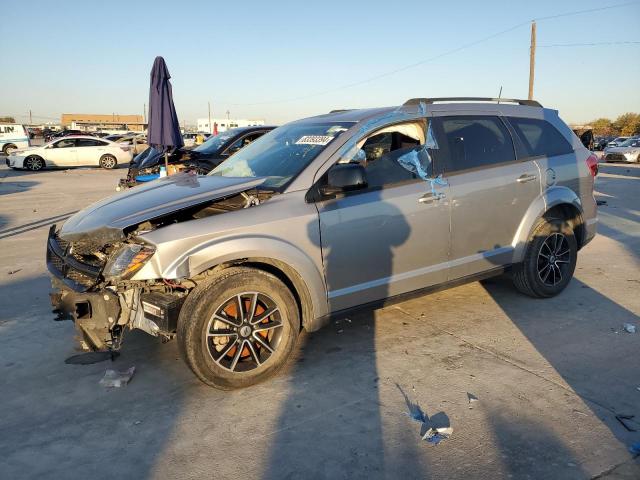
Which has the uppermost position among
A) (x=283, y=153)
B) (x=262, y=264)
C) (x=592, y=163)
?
(x=283, y=153)

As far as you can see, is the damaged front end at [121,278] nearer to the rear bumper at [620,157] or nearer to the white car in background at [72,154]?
the white car in background at [72,154]

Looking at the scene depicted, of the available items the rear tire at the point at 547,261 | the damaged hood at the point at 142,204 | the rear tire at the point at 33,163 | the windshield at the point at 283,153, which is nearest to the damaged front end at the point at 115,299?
the damaged hood at the point at 142,204

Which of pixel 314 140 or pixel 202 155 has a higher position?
pixel 314 140

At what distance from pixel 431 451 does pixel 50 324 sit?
362 centimetres

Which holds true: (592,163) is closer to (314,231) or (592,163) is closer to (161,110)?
(314,231)

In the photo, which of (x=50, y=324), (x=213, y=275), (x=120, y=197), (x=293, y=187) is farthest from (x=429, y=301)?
(x=50, y=324)

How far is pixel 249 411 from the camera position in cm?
319

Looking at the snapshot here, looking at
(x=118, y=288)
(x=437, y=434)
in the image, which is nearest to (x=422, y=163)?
(x=437, y=434)

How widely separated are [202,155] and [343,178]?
8.00 metres

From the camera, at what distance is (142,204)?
3654 millimetres

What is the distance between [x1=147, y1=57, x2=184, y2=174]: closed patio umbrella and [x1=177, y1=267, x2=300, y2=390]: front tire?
7517mm

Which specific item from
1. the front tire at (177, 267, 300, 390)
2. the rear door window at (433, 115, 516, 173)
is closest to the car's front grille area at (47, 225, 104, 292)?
the front tire at (177, 267, 300, 390)

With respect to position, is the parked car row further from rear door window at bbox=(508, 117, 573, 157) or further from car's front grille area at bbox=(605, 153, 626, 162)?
rear door window at bbox=(508, 117, 573, 157)

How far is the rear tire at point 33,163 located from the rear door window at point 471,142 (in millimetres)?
23070
